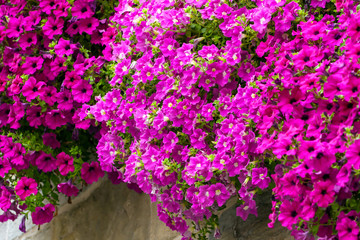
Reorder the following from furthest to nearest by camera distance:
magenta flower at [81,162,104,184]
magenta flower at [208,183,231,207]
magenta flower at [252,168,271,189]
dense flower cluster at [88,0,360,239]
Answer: magenta flower at [81,162,104,184]
magenta flower at [208,183,231,207]
magenta flower at [252,168,271,189]
dense flower cluster at [88,0,360,239]

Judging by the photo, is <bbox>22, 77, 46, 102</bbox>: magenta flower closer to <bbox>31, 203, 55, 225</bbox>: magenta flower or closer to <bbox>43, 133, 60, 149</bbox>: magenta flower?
<bbox>43, 133, 60, 149</bbox>: magenta flower

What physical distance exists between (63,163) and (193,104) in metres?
0.93

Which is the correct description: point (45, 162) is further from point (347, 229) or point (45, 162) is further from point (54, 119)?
point (347, 229)

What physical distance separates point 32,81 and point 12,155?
→ 39 centimetres

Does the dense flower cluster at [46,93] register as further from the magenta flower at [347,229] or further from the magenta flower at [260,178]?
the magenta flower at [347,229]

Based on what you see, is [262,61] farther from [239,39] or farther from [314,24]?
[314,24]

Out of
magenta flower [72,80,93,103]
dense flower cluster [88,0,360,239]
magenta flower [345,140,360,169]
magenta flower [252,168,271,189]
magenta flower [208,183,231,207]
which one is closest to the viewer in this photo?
magenta flower [345,140,360,169]

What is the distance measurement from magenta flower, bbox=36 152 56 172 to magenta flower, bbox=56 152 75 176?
0.16ft

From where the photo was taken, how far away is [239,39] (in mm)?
2652

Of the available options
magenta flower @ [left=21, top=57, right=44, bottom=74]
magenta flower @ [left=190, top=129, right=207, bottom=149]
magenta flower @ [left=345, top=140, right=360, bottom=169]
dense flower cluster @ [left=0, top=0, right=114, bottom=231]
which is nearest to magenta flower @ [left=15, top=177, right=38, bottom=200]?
dense flower cluster @ [left=0, top=0, right=114, bottom=231]

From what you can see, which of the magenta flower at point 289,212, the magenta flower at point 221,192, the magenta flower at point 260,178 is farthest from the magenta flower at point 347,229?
the magenta flower at point 221,192

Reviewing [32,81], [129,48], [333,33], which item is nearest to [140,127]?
[129,48]

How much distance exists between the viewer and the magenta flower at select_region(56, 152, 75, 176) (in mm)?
3312

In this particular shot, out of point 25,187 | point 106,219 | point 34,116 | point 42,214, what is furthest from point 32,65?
point 106,219
